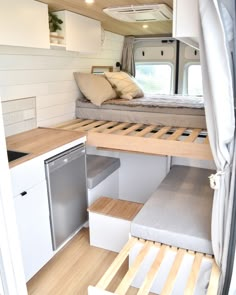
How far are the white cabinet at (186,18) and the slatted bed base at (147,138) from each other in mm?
1024

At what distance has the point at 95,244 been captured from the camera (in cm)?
246

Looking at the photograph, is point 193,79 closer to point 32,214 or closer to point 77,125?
point 77,125

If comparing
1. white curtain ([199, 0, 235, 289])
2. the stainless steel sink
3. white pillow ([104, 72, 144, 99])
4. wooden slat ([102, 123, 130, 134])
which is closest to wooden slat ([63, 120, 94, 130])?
wooden slat ([102, 123, 130, 134])

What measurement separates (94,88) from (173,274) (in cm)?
219

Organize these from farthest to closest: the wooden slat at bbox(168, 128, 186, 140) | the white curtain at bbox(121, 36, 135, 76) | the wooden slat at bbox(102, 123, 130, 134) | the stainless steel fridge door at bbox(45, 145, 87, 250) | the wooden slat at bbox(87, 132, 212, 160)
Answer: the white curtain at bbox(121, 36, 135, 76)
the wooden slat at bbox(102, 123, 130, 134)
the wooden slat at bbox(168, 128, 186, 140)
the wooden slat at bbox(87, 132, 212, 160)
the stainless steel fridge door at bbox(45, 145, 87, 250)

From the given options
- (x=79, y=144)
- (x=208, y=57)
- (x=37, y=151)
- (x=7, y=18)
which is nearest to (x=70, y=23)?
(x=7, y=18)

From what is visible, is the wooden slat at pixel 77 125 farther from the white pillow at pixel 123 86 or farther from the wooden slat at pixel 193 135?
the wooden slat at pixel 193 135

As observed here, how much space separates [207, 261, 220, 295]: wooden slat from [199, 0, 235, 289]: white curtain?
0.11 ft

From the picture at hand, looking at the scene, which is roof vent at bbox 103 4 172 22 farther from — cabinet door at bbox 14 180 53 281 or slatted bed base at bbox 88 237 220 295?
slatted bed base at bbox 88 237 220 295

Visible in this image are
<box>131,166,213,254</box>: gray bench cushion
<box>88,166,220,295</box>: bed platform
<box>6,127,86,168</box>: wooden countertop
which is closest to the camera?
<box>88,166,220,295</box>: bed platform

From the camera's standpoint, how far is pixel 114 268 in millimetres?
1579

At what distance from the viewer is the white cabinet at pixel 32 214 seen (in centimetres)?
177

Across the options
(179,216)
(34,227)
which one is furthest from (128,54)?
(34,227)

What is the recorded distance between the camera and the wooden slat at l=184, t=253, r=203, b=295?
1448 millimetres
